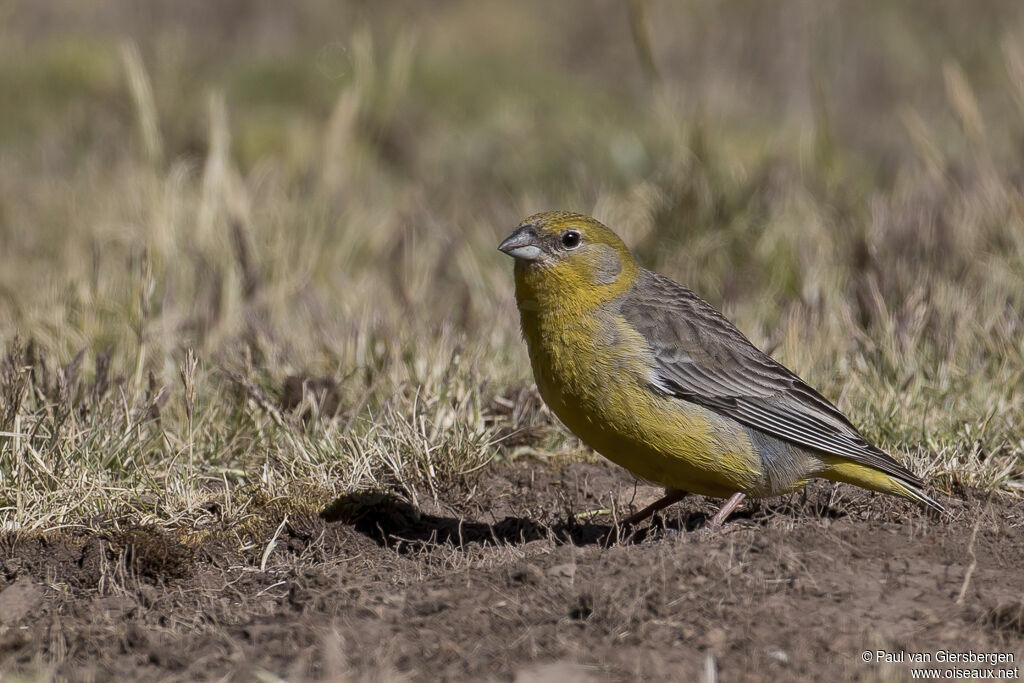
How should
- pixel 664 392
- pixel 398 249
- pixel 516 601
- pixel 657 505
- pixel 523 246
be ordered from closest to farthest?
pixel 516 601
pixel 664 392
pixel 523 246
pixel 657 505
pixel 398 249

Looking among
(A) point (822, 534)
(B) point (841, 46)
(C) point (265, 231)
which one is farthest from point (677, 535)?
(B) point (841, 46)

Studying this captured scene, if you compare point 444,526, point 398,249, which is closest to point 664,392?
point 444,526

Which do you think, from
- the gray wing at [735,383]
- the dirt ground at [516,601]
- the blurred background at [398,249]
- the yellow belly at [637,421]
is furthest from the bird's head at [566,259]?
the dirt ground at [516,601]

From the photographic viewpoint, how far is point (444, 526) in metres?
5.63

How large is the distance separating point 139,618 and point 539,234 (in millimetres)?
2232

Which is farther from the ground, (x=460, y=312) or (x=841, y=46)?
(x=841, y=46)

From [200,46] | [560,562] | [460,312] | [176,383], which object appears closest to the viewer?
[560,562]

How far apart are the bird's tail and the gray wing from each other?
0.03 meters

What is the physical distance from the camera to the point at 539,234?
5.63 metres

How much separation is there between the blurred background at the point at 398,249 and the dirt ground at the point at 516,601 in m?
0.38

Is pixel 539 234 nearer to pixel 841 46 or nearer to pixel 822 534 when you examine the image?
pixel 822 534

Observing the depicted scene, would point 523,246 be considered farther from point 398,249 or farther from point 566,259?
point 398,249

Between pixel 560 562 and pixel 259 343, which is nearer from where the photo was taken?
pixel 560 562

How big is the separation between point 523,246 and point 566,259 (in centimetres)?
20
